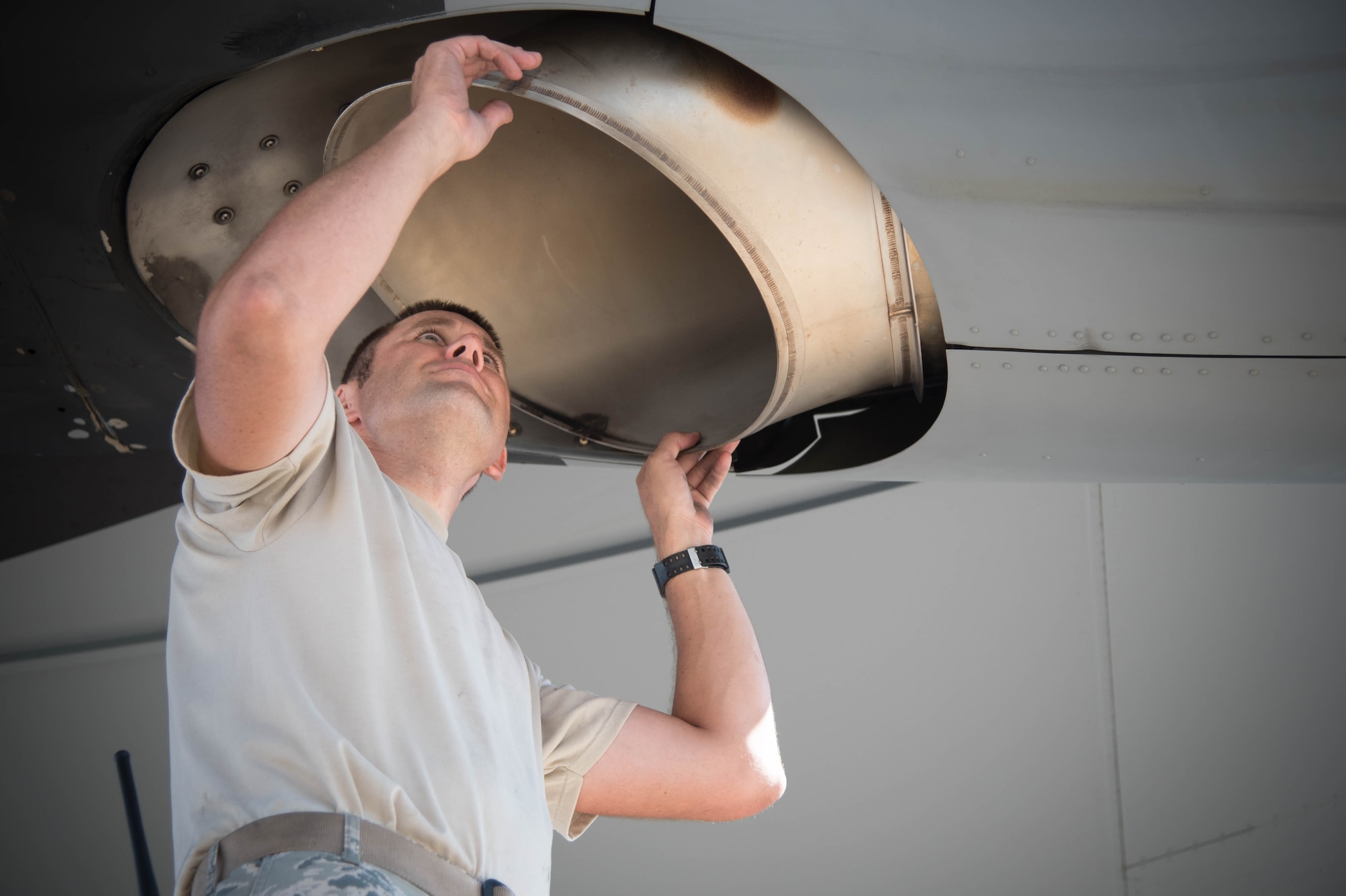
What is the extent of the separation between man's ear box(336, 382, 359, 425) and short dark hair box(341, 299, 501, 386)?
12mm

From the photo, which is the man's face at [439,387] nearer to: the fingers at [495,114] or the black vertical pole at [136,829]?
the fingers at [495,114]

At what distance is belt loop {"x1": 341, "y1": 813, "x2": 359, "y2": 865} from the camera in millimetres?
881

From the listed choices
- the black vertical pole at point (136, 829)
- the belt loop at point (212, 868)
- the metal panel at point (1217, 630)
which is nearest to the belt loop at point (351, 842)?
the belt loop at point (212, 868)

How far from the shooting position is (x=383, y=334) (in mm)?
1479

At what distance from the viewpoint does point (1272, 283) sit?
1316 mm

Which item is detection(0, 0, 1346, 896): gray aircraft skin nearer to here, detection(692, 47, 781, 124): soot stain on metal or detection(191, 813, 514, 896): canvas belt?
detection(692, 47, 781, 124): soot stain on metal

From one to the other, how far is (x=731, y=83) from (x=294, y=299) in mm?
590

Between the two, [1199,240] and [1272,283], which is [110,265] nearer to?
[1199,240]

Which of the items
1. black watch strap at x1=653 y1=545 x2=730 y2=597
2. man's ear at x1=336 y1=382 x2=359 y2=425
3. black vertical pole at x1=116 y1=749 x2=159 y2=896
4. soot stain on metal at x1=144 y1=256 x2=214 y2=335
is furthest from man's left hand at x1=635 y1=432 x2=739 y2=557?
black vertical pole at x1=116 y1=749 x2=159 y2=896

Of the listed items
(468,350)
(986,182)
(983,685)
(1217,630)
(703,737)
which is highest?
(986,182)

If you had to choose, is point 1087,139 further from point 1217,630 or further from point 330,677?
point 1217,630

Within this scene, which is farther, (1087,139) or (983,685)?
(983,685)

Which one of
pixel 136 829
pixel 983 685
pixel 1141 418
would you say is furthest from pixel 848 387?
pixel 136 829

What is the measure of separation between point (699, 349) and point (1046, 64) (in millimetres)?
632
